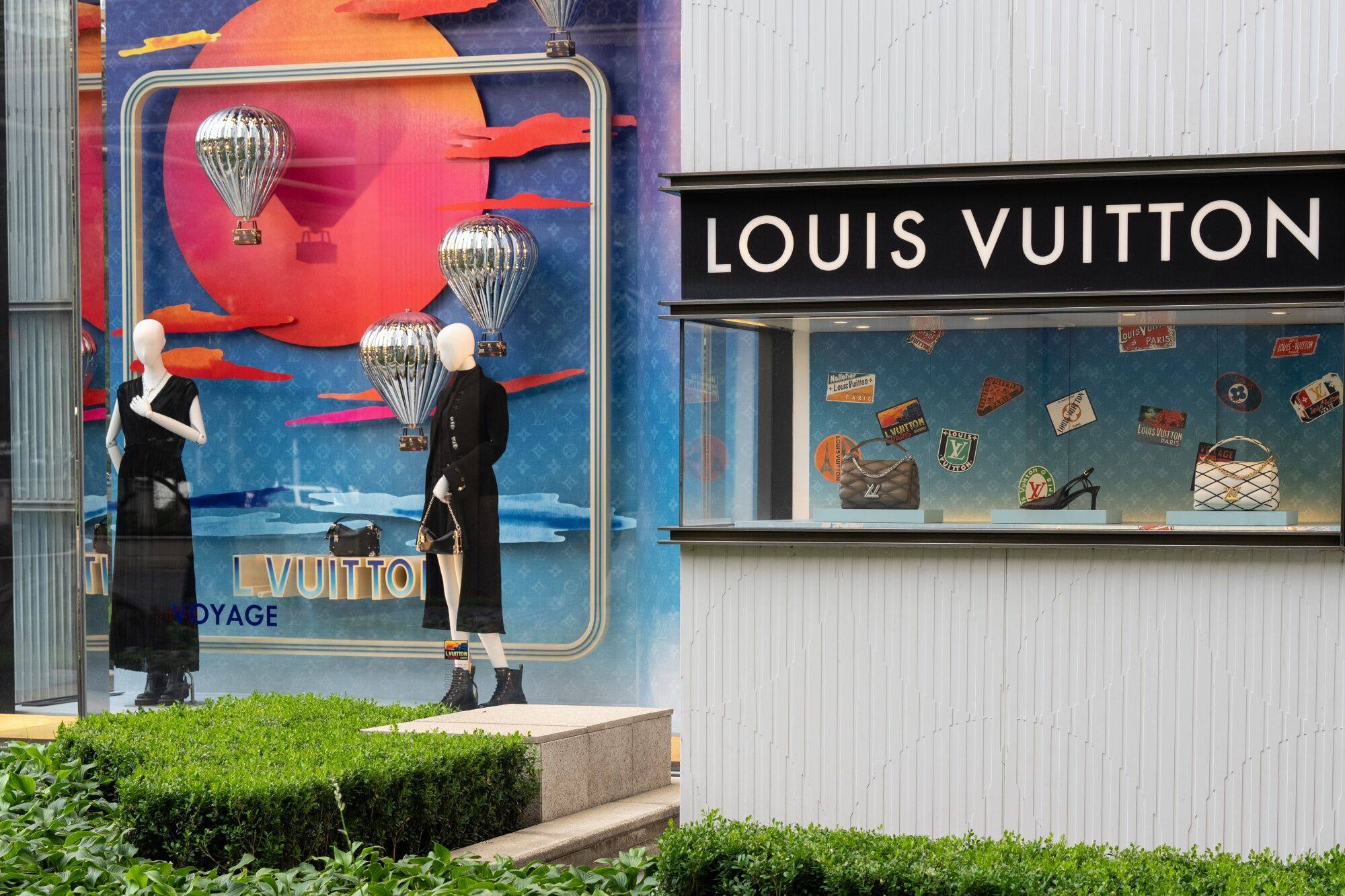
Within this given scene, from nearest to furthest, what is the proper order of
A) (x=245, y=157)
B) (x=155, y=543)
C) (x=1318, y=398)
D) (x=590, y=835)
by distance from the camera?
(x=1318, y=398) < (x=590, y=835) < (x=245, y=157) < (x=155, y=543)

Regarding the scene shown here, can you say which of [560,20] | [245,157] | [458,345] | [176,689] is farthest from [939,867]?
[245,157]

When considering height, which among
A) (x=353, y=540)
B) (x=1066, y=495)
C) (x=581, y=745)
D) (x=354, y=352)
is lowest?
(x=581, y=745)

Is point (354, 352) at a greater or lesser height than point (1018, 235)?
lesser

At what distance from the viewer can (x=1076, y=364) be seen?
655 cm

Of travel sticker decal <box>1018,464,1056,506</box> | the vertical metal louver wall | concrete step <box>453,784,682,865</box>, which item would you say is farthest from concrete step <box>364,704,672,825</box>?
the vertical metal louver wall

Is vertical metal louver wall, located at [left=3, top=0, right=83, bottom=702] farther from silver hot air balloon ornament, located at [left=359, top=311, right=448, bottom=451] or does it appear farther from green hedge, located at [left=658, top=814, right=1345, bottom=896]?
green hedge, located at [left=658, top=814, right=1345, bottom=896]

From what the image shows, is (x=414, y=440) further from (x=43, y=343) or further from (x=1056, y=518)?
(x=1056, y=518)

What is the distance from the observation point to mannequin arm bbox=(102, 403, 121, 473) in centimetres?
1092

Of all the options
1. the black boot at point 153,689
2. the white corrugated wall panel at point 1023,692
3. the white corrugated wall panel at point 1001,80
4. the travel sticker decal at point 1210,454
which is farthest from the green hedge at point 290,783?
the travel sticker decal at point 1210,454

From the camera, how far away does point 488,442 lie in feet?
33.5

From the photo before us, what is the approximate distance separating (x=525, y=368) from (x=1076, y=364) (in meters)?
4.39

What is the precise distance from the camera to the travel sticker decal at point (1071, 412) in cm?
649

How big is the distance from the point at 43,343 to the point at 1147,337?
786 centimetres

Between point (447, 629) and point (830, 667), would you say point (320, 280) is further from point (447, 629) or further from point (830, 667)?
point (830, 667)
